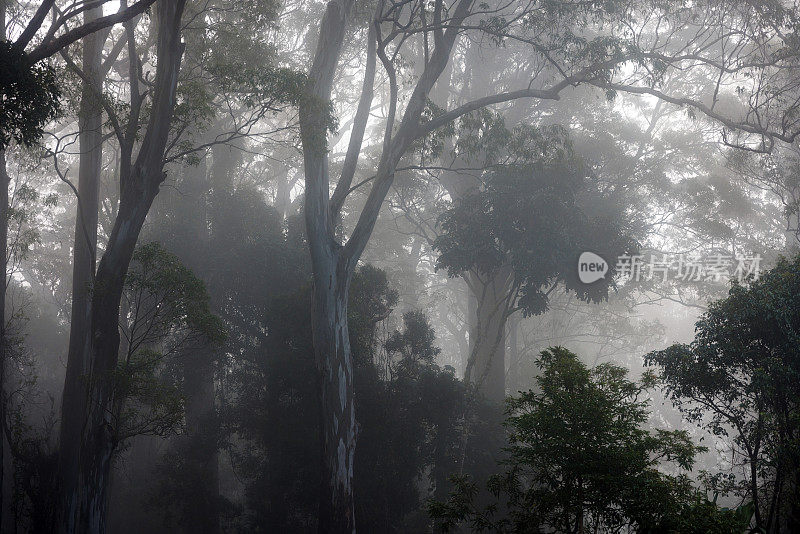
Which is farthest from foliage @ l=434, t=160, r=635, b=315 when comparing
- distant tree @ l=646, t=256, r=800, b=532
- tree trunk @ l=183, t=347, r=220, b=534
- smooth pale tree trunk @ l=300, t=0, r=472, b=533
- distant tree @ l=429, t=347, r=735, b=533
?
distant tree @ l=429, t=347, r=735, b=533

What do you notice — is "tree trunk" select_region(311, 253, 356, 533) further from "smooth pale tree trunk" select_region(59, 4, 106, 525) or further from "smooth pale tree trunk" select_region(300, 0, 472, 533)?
"smooth pale tree trunk" select_region(59, 4, 106, 525)

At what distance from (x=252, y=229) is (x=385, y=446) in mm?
6648

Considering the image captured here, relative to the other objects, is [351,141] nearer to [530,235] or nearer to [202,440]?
[530,235]

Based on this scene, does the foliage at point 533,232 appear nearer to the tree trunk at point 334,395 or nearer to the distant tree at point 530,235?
the distant tree at point 530,235

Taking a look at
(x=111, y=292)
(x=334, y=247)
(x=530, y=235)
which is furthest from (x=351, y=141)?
(x=111, y=292)

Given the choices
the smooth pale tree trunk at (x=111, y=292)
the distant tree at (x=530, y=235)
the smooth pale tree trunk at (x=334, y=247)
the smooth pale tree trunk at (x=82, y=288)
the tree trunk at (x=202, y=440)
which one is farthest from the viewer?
the distant tree at (x=530, y=235)

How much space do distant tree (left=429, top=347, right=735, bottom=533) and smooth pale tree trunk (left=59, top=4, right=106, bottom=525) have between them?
6.39m

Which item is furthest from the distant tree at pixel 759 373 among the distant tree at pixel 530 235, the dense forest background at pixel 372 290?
the distant tree at pixel 530 235

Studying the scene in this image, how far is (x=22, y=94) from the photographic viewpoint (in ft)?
20.2

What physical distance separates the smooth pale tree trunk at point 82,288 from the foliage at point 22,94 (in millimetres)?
3220

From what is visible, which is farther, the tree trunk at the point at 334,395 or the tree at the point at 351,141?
the tree at the point at 351,141

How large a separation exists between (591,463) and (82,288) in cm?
929

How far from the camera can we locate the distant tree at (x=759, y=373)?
8.39m

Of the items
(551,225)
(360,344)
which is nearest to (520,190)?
(551,225)
